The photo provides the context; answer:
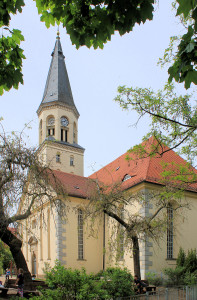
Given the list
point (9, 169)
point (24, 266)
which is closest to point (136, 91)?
point (9, 169)

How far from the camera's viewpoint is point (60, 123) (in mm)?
42031

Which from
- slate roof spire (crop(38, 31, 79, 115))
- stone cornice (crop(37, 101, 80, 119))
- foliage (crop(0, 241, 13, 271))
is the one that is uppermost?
slate roof spire (crop(38, 31, 79, 115))

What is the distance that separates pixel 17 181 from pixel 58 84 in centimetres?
3405

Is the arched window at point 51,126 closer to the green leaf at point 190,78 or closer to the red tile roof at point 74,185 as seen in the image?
the red tile roof at point 74,185

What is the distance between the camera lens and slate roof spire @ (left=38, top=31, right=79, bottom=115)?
4353cm

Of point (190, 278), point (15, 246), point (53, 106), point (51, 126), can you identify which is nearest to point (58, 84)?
point (53, 106)

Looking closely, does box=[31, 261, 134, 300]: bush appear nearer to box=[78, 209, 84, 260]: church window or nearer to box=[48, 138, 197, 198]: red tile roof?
box=[48, 138, 197, 198]: red tile roof

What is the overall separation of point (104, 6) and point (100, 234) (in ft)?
83.5

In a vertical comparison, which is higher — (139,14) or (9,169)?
(139,14)

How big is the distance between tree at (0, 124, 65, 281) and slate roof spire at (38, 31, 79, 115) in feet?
99.4

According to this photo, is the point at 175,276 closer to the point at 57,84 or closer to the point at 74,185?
the point at 74,185

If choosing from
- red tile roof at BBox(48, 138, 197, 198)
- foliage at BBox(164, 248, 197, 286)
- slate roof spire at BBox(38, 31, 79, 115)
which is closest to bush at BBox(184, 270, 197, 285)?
foliage at BBox(164, 248, 197, 286)

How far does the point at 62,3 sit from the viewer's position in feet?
15.6

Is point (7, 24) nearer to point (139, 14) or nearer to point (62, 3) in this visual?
point (62, 3)
